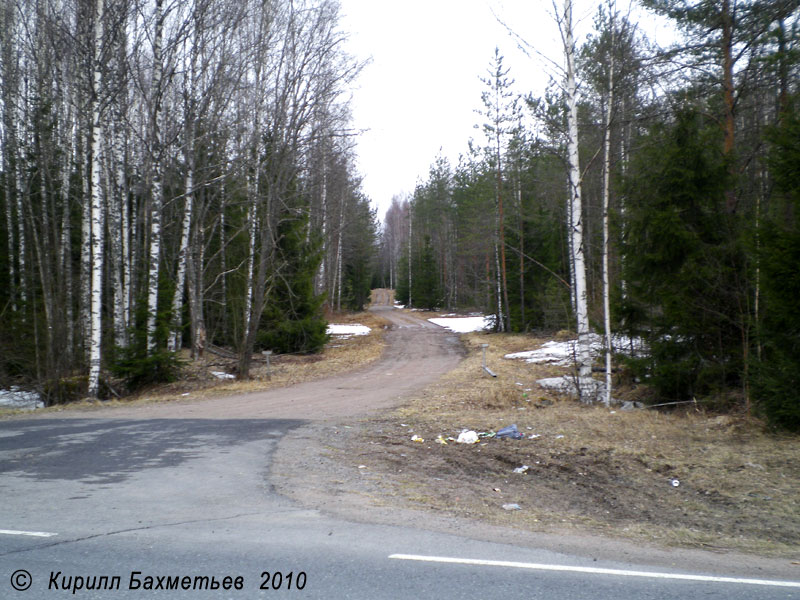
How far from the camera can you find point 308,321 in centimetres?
2672

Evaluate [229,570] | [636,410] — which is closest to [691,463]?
[636,410]

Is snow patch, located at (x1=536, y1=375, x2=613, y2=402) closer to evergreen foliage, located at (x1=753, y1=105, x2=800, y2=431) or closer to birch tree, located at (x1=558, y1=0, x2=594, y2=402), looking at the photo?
birch tree, located at (x1=558, y1=0, x2=594, y2=402)

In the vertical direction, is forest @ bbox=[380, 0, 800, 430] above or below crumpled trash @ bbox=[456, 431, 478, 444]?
above

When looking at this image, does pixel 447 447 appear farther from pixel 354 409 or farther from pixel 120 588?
pixel 120 588

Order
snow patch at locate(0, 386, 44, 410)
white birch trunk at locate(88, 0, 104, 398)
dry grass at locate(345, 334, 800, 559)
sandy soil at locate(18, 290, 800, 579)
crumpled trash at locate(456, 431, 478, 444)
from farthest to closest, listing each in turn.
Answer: snow patch at locate(0, 386, 44, 410) < white birch trunk at locate(88, 0, 104, 398) < crumpled trash at locate(456, 431, 478, 444) < dry grass at locate(345, 334, 800, 559) < sandy soil at locate(18, 290, 800, 579)

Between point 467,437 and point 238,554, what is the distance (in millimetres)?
6268

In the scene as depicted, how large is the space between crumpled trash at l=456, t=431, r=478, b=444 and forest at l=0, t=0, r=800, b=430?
4607mm

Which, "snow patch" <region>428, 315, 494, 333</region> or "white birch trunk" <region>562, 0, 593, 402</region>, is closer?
"white birch trunk" <region>562, 0, 593, 402</region>

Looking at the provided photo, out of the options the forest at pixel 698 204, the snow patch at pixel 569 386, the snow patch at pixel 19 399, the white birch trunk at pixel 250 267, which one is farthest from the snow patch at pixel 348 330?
the forest at pixel 698 204

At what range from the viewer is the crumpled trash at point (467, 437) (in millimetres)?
10328

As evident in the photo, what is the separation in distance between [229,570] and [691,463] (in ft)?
23.1

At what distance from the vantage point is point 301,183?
77.3 feet

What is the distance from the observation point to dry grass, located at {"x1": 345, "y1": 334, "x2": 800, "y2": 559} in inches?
244

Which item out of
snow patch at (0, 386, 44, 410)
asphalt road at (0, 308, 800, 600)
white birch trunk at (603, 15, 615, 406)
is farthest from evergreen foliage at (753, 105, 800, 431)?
snow patch at (0, 386, 44, 410)
